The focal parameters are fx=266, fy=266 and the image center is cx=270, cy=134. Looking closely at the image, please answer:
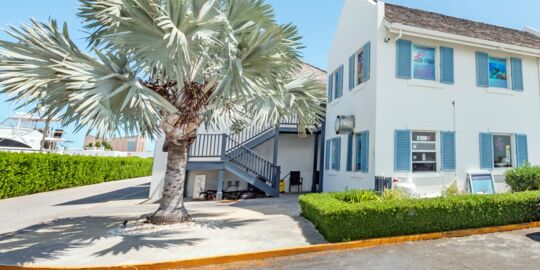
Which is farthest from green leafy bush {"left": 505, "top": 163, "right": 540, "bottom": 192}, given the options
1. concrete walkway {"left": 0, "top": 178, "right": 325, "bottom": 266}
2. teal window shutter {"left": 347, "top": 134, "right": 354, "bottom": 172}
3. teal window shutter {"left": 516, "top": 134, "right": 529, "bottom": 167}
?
concrete walkway {"left": 0, "top": 178, "right": 325, "bottom": 266}

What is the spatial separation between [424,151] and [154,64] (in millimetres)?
9146

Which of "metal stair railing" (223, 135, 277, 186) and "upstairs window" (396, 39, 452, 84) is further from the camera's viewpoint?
"metal stair railing" (223, 135, 277, 186)

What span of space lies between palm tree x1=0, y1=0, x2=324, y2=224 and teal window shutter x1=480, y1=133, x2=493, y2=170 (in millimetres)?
7713

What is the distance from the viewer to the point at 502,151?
10.3 meters

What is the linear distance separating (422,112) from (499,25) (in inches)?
317

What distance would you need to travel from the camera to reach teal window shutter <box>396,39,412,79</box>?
376 inches

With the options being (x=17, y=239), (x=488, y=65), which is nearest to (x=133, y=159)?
(x=17, y=239)

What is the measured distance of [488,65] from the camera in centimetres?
1044

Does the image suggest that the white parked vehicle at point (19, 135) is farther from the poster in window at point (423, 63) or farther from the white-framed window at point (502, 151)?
the white-framed window at point (502, 151)

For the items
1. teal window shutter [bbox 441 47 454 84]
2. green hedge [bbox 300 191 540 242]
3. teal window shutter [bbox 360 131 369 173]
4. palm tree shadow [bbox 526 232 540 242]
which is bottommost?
palm tree shadow [bbox 526 232 540 242]

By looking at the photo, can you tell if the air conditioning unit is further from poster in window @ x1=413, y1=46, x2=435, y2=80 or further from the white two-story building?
poster in window @ x1=413, y1=46, x2=435, y2=80

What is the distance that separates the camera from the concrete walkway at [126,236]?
5156mm

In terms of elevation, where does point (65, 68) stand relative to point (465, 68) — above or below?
below

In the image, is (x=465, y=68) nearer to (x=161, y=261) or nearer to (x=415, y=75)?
(x=415, y=75)
